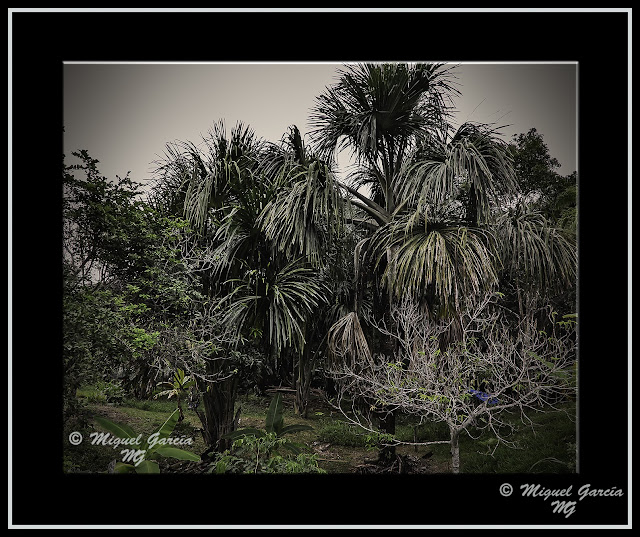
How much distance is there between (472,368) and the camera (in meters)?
2.39

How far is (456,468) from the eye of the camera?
2281 mm

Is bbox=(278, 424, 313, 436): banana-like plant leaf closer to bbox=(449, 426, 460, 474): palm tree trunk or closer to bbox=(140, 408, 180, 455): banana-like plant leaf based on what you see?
bbox=(140, 408, 180, 455): banana-like plant leaf

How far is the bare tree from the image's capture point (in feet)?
7.42

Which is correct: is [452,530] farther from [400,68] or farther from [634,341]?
[400,68]

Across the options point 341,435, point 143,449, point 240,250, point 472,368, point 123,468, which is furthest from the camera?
point 240,250

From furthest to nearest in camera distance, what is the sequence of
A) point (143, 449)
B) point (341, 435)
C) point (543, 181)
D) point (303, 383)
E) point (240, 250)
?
1. point (303, 383)
2. point (240, 250)
3. point (341, 435)
4. point (543, 181)
5. point (143, 449)

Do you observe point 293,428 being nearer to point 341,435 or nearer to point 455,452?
point 341,435

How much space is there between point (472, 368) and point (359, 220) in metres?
1.48

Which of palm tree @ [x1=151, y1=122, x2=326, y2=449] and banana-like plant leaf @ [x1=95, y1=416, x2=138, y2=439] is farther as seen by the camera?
palm tree @ [x1=151, y1=122, x2=326, y2=449]

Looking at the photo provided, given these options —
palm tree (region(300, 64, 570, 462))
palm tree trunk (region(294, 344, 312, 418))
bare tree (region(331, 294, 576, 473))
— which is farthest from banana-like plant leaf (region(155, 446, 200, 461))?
palm tree (region(300, 64, 570, 462))

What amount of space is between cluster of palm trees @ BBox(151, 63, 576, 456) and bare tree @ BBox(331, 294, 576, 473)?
11 centimetres

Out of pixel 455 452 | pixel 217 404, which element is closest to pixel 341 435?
pixel 455 452
